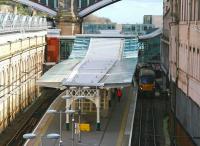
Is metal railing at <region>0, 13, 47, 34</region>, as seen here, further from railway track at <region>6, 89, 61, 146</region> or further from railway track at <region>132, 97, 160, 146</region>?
railway track at <region>132, 97, 160, 146</region>

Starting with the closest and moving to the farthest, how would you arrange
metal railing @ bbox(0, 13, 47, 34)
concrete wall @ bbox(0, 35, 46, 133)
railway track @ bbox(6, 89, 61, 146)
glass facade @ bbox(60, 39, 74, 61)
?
railway track @ bbox(6, 89, 61, 146) < concrete wall @ bbox(0, 35, 46, 133) < metal railing @ bbox(0, 13, 47, 34) < glass facade @ bbox(60, 39, 74, 61)

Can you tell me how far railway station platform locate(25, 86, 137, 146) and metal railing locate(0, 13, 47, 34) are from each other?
6.13 metres

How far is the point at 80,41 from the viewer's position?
5244 centimetres

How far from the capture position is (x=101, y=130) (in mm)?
32250

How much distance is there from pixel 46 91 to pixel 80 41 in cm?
617

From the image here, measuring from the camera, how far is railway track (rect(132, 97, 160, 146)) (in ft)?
113

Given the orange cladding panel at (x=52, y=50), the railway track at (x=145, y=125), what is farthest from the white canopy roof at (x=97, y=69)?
the orange cladding panel at (x=52, y=50)

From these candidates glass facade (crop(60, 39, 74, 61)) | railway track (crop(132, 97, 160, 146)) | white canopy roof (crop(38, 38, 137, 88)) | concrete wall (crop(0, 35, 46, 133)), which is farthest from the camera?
glass facade (crop(60, 39, 74, 61))

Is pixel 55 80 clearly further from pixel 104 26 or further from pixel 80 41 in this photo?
pixel 104 26

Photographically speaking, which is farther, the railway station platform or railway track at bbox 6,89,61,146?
railway track at bbox 6,89,61,146

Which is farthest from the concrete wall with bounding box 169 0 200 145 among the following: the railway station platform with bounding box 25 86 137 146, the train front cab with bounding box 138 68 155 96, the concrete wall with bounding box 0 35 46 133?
the train front cab with bounding box 138 68 155 96

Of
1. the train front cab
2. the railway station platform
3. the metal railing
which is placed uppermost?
the metal railing

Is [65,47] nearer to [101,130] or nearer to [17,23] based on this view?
[17,23]

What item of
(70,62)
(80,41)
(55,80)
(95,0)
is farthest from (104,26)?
(55,80)
